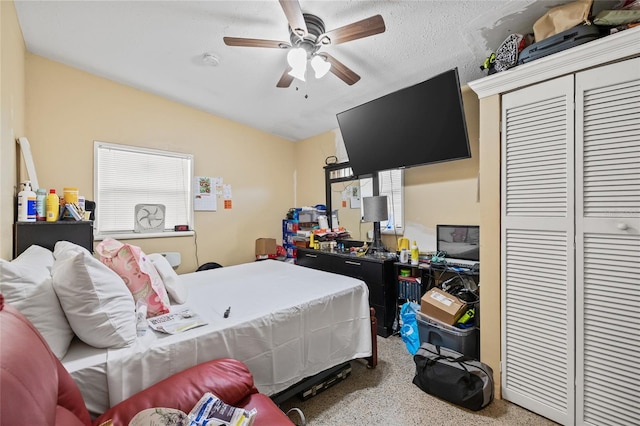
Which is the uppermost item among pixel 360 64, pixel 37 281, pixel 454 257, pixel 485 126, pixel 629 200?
pixel 360 64

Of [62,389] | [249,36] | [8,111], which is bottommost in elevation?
[62,389]

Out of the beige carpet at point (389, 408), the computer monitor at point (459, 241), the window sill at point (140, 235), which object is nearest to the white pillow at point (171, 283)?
the beige carpet at point (389, 408)

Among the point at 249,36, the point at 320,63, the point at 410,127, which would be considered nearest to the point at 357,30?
the point at 320,63

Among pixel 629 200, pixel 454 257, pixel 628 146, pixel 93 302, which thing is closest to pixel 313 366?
pixel 93 302

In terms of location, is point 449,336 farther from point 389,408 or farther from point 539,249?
point 539,249

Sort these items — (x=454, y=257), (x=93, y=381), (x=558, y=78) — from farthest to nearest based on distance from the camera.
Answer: (x=454, y=257), (x=558, y=78), (x=93, y=381)

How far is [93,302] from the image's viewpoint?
1152 millimetres

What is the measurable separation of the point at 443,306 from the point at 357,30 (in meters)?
2.13

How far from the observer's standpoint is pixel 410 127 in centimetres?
256

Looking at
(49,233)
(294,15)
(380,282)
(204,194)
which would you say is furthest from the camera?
(204,194)

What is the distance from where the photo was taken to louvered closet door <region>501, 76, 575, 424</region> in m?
1.57

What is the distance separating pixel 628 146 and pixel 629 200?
0.28 metres

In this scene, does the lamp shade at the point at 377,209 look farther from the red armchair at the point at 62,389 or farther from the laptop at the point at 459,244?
the red armchair at the point at 62,389

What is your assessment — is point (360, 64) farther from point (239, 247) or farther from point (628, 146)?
point (239, 247)
